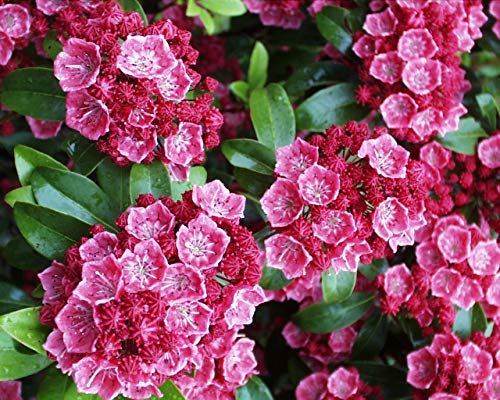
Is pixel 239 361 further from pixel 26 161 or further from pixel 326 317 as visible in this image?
pixel 26 161

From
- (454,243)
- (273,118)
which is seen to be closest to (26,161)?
(273,118)

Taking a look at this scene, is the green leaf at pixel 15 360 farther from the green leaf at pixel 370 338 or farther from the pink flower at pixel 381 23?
the pink flower at pixel 381 23

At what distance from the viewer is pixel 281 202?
192 centimetres

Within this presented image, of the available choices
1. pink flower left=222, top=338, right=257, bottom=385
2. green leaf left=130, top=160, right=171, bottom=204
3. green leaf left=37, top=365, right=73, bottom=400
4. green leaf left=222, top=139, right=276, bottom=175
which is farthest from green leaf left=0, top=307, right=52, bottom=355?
green leaf left=222, top=139, right=276, bottom=175

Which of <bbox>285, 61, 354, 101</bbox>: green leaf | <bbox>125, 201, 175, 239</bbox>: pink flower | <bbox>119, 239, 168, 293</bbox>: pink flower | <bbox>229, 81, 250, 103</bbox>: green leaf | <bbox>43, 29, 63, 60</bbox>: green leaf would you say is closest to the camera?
<bbox>119, 239, 168, 293</bbox>: pink flower

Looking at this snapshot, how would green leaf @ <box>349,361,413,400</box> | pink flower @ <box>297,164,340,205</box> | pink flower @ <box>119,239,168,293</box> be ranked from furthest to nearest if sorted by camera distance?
green leaf @ <box>349,361,413,400</box> → pink flower @ <box>297,164,340,205</box> → pink flower @ <box>119,239,168,293</box>

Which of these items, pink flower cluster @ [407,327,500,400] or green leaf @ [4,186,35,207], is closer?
green leaf @ [4,186,35,207]

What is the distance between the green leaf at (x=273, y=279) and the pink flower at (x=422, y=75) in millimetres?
769

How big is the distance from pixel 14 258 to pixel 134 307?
0.81 m

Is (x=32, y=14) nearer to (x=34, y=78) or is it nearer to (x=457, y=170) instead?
(x=34, y=78)

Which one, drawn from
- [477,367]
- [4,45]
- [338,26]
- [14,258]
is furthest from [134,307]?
[338,26]

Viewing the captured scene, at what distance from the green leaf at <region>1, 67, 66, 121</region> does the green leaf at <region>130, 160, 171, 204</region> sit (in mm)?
350

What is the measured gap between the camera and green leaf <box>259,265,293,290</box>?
6.93 ft

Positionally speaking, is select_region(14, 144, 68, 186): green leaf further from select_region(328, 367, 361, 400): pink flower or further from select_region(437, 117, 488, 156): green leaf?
select_region(437, 117, 488, 156): green leaf
